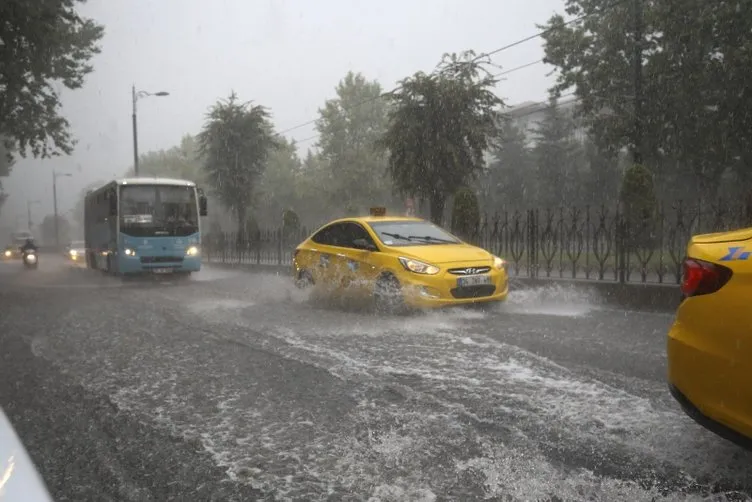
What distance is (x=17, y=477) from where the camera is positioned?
1.66 metres

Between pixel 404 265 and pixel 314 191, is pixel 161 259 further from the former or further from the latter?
pixel 314 191

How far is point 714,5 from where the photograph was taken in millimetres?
22406

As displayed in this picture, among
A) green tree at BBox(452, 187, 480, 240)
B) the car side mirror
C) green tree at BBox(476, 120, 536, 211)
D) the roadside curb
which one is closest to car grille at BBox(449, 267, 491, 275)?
the car side mirror

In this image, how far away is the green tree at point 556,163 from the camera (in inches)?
1838

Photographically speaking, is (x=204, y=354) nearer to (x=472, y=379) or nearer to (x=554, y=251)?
(x=472, y=379)

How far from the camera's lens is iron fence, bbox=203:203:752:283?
9.77 m

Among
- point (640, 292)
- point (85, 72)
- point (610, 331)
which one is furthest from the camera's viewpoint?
point (85, 72)

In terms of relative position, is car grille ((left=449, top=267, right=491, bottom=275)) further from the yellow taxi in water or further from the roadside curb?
the yellow taxi in water

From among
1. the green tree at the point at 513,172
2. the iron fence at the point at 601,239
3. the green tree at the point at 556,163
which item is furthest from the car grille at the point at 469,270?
the green tree at the point at 513,172

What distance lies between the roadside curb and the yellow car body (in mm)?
1935

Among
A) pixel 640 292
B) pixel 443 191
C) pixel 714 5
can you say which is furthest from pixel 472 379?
pixel 714 5

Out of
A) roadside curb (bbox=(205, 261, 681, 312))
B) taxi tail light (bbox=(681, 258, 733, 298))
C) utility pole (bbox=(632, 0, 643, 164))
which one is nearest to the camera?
taxi tail light (bbox=(681, 258, 733, 298))

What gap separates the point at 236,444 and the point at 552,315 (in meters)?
6.47

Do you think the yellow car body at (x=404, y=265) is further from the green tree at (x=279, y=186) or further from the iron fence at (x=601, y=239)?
the green tree at (x=279, y=186)
